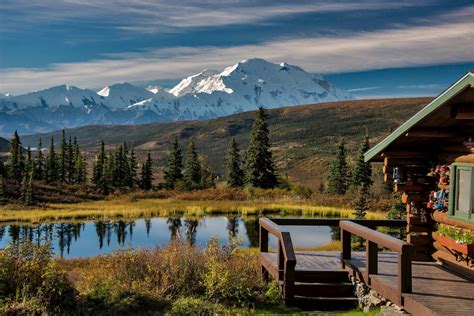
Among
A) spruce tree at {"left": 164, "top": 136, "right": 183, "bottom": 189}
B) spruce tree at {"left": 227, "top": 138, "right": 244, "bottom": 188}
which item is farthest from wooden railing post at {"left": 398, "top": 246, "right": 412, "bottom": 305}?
spruce tree at {"left": 164, "top": 136, "right": 183, "bottom": 189}

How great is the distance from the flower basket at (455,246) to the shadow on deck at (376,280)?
19.6 inches

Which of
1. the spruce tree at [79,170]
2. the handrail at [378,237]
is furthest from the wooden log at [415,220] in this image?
the spruce tree at [79,170]

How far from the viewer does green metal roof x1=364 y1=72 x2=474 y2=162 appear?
8703 millimetres

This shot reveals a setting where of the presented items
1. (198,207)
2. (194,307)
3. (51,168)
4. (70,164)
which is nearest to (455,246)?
(194,307)

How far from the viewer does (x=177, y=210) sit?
139ft

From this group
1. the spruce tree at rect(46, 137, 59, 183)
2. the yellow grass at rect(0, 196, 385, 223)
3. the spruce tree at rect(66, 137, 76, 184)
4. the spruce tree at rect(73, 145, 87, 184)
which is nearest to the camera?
the yellow grass at rect(0, 196, 385, 223)

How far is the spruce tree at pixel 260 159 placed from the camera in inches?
2030

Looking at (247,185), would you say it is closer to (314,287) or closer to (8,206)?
(8,206)

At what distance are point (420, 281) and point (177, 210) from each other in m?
33.6

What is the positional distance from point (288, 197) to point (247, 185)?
6.24 metres

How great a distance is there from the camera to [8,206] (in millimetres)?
47344

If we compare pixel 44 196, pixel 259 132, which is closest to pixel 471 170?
pixel 259 132

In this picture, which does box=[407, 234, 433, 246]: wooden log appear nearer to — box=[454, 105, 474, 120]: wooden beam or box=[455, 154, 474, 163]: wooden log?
box=[455, 154, 474, 163]: wooden log

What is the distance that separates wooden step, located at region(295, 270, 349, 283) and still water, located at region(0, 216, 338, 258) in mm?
15069
